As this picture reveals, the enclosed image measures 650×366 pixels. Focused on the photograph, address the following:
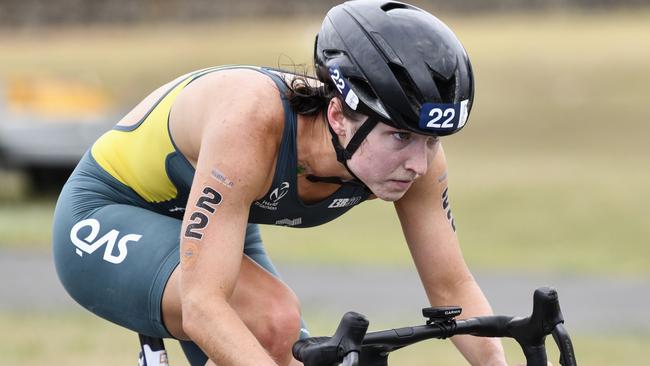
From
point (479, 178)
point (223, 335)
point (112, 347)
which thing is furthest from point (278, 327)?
point (479, 178)

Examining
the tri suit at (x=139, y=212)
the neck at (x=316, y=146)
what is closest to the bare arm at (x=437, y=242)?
the tri suit at (x=139, y=212)

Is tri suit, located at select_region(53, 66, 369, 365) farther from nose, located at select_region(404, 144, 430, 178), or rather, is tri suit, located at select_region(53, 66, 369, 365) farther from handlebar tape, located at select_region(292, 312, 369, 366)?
handlebar tape, located at select_region(292, 312, 369, 366)

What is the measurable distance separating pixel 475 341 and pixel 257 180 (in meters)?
0.96

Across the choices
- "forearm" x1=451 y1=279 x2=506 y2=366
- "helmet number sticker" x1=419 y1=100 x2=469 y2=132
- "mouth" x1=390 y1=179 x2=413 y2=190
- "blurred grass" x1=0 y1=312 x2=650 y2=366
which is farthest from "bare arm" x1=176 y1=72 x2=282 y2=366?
"blurred grass" x1=0 y1=312 x2=650 y2=366

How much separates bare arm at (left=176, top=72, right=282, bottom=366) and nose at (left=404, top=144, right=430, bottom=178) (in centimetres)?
45

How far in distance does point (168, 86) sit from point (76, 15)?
41.1 meters

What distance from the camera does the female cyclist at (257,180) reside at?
11.7ft

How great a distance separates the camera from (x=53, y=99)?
17.2 metres

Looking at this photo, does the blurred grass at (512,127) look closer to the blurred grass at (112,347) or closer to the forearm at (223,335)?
the forearm at (223,335)

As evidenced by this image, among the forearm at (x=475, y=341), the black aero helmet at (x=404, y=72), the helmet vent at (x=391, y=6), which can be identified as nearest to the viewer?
the black aero helmet at (x=404, y=72)

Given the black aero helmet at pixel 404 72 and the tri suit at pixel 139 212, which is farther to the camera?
the tri suit at pixel 139 212

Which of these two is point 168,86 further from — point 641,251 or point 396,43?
point 641,251

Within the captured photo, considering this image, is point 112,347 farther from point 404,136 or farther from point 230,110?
point 404,136

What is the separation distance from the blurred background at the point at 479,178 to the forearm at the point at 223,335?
1081 millimetres
